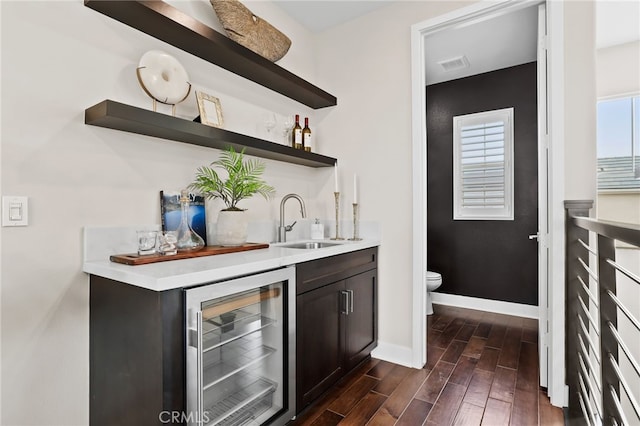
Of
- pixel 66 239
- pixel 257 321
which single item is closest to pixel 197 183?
pixel 66 239

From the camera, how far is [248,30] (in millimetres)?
2129

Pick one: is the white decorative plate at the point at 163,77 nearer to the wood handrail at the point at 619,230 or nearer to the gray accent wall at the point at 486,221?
the wood handrail at the point at 619,230

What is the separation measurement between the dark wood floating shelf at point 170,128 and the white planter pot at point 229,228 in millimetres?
427

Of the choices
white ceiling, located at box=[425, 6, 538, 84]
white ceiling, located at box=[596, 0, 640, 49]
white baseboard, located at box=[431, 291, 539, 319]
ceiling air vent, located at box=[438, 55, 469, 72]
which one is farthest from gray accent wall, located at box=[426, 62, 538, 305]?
white ceiling, located at box=[596, 0, 640, 49]

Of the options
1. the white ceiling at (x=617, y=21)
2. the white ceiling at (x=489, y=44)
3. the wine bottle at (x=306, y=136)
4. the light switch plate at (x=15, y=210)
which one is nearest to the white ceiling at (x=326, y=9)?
the white ceiling at (x=489, y=44)

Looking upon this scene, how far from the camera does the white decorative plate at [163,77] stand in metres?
1.70

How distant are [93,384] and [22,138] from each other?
1.10 meters

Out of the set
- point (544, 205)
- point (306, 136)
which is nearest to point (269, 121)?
point (306, 136)

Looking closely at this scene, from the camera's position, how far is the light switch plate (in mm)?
1287

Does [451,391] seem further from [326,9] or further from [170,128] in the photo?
[326,9]

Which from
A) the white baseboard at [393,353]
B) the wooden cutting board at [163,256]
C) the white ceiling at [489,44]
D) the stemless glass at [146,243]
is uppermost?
the white ceiling at [489,44]

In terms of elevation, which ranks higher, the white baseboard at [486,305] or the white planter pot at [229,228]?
the white planter pot at [229,228]

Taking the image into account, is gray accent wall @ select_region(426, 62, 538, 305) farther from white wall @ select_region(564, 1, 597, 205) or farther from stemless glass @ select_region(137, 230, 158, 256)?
stemless glass @ select_region(137, 230, 158, 256)

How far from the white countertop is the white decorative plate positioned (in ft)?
2.89
